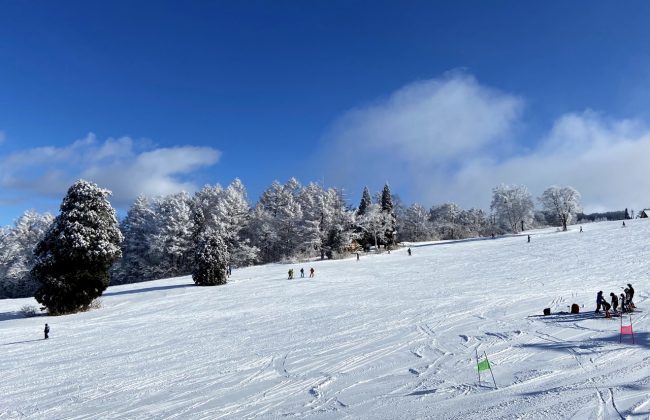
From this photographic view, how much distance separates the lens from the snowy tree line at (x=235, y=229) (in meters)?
60.3

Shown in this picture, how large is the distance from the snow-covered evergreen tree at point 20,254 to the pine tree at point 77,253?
28740mm

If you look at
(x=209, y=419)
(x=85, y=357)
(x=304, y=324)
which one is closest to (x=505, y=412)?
(x=209, y=419)

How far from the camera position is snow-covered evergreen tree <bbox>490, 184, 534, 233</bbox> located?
8956cm

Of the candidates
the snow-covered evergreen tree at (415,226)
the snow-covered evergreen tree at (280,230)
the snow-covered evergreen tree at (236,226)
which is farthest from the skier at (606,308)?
the snow-covered evergreen tree at (415,226)

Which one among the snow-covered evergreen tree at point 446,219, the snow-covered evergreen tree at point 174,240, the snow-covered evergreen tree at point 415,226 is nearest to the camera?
the snow-covered evergreen tree at point 174,240

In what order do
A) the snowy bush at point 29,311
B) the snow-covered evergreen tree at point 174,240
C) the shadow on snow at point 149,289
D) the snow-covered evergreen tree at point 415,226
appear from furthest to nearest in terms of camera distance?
the snow-covered evergreen tree at point 415,226, the snow-covered evergreen tree at point 174,240, the shadow on snow at point 149,289, the snowy bush at point 29,311

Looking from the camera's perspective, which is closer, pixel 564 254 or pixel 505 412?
pixel 505 412

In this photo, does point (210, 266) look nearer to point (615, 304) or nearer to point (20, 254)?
point (615, 304)

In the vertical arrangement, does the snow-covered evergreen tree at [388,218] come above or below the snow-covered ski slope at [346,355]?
above

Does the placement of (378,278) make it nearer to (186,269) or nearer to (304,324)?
(304,324)

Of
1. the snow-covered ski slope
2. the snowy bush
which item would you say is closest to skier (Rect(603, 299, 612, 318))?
the snow-covered ski slope

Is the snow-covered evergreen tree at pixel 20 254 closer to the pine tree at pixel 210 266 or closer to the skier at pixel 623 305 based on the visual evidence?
the pine tree at pixel 210 266

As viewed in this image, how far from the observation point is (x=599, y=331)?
14.7 metres

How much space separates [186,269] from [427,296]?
48191 mm
